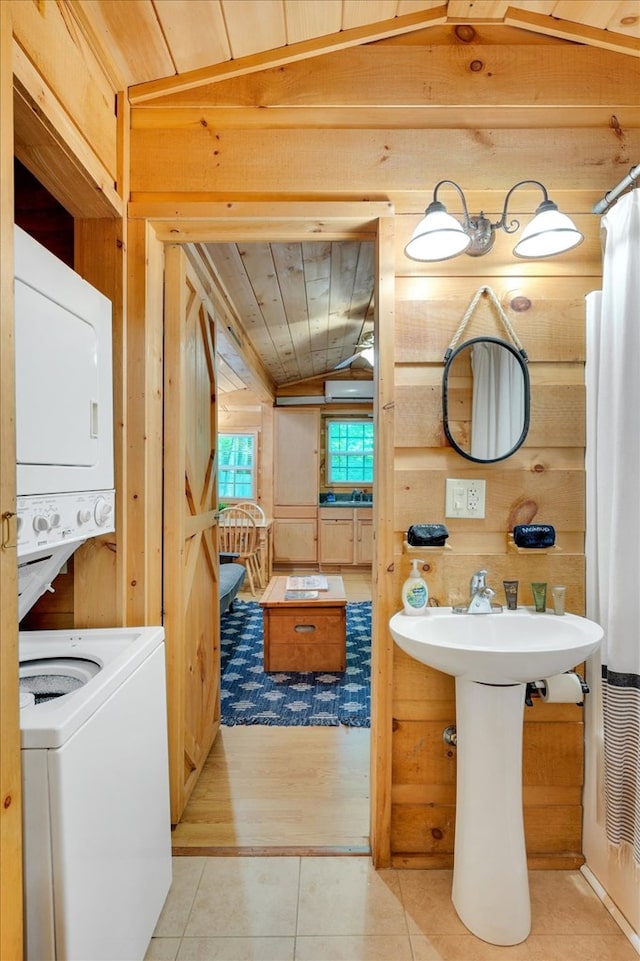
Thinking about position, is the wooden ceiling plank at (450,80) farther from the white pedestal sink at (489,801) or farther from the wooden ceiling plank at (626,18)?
the white pedestal sink at (489,801)

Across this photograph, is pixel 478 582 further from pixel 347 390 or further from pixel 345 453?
pixel 345 453

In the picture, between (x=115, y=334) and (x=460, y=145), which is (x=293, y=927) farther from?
(x=460, y=145)

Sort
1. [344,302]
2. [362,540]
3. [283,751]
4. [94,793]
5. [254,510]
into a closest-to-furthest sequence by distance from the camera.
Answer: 1. [94,793]
2. [283,751]
3. [344,302]
4. [254,510]
5. [362,540]

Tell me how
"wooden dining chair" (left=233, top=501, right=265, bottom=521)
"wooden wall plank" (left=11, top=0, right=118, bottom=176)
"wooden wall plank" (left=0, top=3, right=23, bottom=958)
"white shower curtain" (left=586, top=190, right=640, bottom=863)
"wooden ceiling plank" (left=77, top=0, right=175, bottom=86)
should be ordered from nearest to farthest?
"wooden wall plank" (left=0, top=3, right=23, bottom=958) → "wooden wall plank" (left=11, top=0, right=118, bottom=176) → "wooden ceiling plank" (left=77, top=0, right=175, bottom=86) → "white shower curtain" (left=586, top=190, right=640, bottom=863) → "wooden dining chair" (left=233, top=501, right=265, bottom=521)

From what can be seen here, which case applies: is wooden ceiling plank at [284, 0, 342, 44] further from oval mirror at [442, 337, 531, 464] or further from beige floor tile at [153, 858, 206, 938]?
beige floor tile at [153, 858, 206, 938]

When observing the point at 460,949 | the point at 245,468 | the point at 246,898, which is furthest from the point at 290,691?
the point at 245,468

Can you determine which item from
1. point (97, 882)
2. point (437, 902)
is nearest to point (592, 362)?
point (437, 902)

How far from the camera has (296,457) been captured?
620 cm

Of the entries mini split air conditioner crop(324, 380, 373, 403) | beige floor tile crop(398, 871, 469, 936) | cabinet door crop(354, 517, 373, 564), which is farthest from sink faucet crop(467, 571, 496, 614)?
mini split air conditioner crop(324, 380, 373, 403)

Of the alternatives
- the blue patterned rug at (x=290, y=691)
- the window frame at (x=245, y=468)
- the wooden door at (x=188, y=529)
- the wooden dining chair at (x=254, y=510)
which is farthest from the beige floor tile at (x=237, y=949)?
the window frame at (x=245, y=468)

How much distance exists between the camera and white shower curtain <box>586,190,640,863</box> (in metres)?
1.41

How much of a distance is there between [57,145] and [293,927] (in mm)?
2232

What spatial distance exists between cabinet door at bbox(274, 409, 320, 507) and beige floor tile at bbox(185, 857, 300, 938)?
4582 millimetres

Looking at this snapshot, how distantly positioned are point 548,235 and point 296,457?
4.84 m
